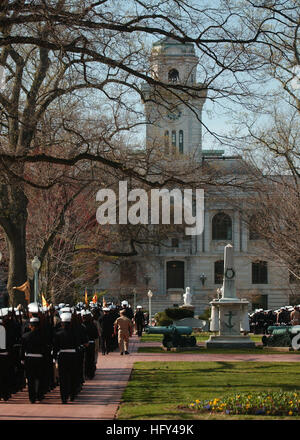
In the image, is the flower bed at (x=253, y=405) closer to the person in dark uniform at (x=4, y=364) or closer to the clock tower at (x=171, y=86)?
the person in dark uniform at (x=4, y=364)

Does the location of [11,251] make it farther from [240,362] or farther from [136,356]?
[240,362]

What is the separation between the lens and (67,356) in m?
17.1

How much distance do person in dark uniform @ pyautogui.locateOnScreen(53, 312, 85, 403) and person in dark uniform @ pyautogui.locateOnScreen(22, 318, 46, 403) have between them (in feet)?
1.18

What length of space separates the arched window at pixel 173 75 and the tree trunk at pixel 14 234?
738 centimetres

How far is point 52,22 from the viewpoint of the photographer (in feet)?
55.3

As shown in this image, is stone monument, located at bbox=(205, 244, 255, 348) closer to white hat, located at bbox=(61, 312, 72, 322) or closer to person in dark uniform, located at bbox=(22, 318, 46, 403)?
white hat, located at bbox=(61, 312, 72, 322)

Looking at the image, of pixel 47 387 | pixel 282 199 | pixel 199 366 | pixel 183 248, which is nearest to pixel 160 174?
pixel 199 366

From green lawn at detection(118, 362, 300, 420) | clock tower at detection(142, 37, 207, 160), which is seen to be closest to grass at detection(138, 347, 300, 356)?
green lawn at detection(118, 362, 300, 420)

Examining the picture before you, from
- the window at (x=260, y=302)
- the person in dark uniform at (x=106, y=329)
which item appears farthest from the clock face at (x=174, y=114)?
the window at (x=260, y=302)

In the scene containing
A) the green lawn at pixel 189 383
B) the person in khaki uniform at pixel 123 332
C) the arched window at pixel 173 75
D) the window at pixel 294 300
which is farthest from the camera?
the window at pixel 294 300

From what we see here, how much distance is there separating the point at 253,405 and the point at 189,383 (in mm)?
5374

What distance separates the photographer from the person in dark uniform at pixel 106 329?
3053cm

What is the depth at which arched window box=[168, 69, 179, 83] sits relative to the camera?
23.3 meters
